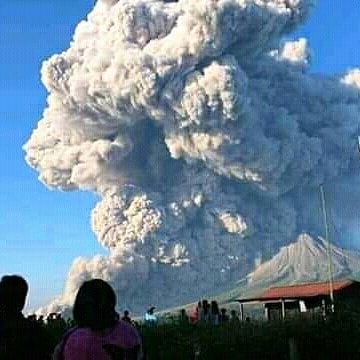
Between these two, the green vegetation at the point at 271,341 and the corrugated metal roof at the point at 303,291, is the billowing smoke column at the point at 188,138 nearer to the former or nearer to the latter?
the corrugated metal roof at the point at 303,291

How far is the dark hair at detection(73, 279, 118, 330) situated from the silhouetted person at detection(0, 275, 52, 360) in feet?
1.75

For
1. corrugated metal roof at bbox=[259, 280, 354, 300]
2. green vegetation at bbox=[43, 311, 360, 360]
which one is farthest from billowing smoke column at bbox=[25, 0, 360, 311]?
green vegetation at bbox=[43, 311, 360, 360]

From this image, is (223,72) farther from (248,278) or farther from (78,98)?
(248,278)

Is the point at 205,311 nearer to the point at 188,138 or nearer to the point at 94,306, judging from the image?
the point at 94,306

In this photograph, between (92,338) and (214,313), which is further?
(214,313)

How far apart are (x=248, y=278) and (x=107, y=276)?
21.6 meters

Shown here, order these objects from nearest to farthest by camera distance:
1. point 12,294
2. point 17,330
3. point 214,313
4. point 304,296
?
point 17,330
point 12,294
point 214,313
point 304,296

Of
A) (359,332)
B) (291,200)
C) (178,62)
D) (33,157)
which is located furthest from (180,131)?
(359,332)

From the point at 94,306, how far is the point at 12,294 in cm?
77

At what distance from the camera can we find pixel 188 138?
3086 inches

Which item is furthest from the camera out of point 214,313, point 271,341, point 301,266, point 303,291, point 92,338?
point 301,266

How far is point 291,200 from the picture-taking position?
94750 mm

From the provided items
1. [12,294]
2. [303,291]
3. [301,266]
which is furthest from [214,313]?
[301,266]

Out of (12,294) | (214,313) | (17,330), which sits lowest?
(17,330)
